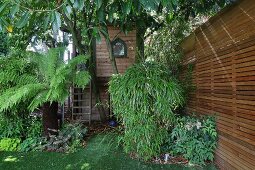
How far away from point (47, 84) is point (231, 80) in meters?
3.51

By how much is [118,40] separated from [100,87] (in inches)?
63.2

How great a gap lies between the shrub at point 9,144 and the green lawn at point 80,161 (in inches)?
9.1

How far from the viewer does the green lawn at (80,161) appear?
4.39 metres

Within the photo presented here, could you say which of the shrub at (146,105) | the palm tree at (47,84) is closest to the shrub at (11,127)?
the palm tree at (47,84)

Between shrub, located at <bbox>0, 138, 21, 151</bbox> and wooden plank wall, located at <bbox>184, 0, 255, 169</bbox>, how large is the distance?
3.58m

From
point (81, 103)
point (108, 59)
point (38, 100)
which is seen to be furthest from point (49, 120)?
point (108, 59)

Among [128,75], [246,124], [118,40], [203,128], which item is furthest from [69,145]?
[118,40]

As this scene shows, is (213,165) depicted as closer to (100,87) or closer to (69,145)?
(69,145)

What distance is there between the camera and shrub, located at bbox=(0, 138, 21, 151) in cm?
547

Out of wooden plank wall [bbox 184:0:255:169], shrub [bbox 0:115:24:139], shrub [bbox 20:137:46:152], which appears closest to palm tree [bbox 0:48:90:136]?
shrub [bbox 20:137:46:152]

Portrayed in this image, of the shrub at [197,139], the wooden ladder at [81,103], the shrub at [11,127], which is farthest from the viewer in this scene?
the wooden ladder at [81,103]

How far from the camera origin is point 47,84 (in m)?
5.62

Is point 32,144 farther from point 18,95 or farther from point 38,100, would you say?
→ point 18,95

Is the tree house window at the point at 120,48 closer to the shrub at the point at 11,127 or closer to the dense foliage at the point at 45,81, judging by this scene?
the dense foliage at the point at 45,81
